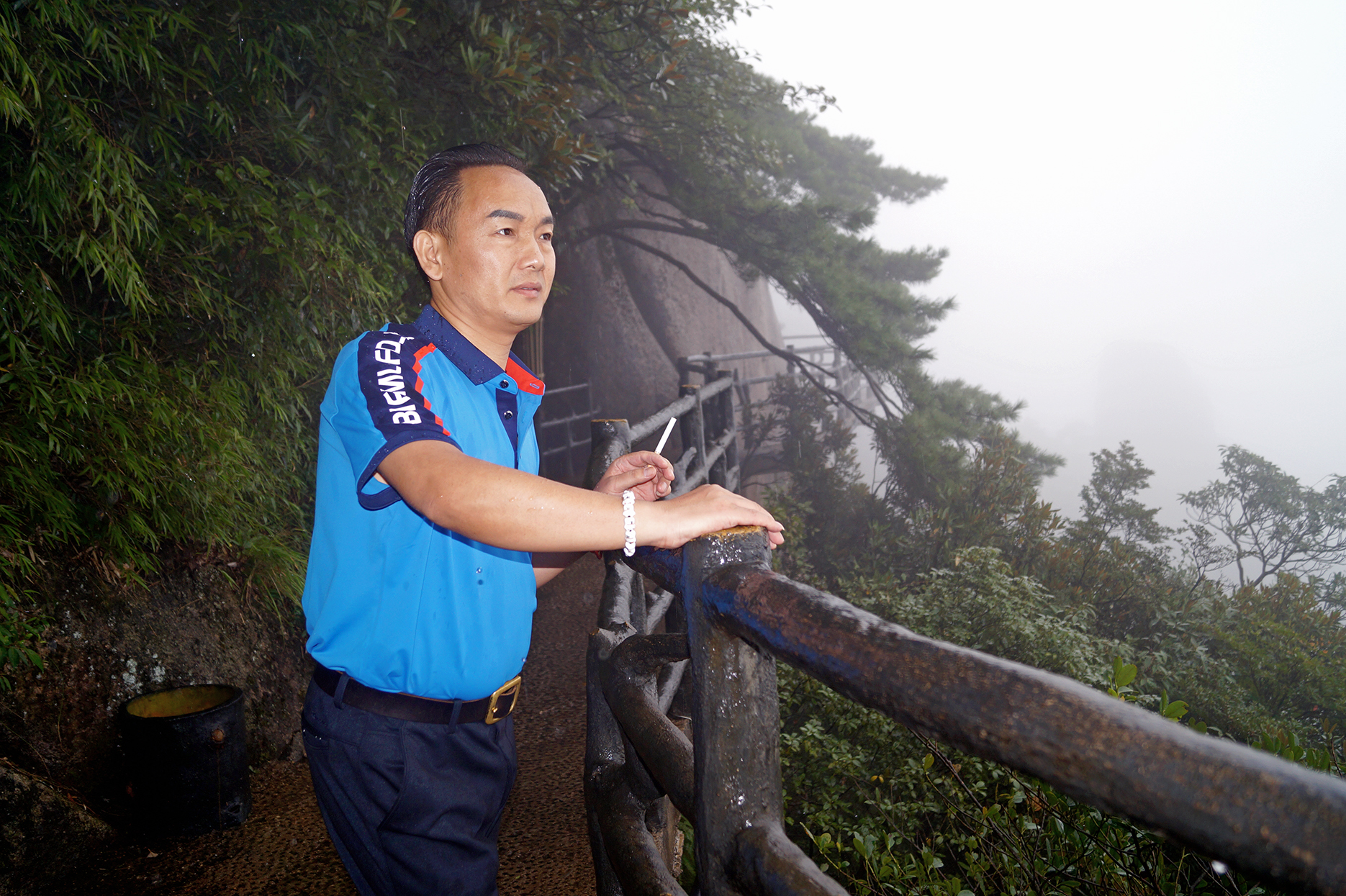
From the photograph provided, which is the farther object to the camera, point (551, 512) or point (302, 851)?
point (302, 851)

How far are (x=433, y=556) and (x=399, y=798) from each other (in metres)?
0.37

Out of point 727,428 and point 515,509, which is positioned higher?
point 515,509

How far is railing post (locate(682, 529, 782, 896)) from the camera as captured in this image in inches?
Answer: 32.7

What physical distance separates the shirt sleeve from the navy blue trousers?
36cm

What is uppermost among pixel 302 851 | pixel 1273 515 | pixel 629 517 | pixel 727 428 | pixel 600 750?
pixel 629 517

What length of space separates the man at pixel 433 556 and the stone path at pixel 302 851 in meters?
1.41

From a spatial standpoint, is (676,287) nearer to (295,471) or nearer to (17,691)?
(295,471)

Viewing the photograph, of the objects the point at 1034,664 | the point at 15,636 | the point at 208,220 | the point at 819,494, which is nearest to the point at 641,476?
the point at 15,636

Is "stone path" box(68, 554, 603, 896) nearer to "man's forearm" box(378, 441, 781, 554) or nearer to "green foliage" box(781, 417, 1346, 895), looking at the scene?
"green foliage" box(781, 417, 1346, 895)

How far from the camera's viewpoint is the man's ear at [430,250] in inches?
51.5

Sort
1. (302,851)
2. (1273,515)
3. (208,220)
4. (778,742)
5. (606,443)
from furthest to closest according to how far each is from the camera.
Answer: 1. (1273,515)
2. (208,220)
3. (302,851)
4. (606,443)
5. (778,742)

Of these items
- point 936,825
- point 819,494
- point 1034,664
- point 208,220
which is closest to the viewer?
point 208,220

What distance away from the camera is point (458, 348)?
125 centimetres

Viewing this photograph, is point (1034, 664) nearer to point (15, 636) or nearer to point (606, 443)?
point (606, 443)
